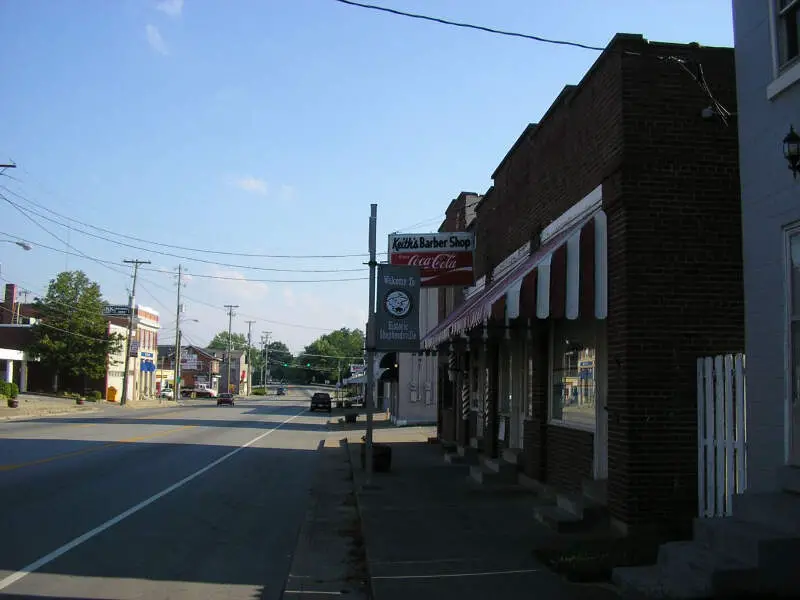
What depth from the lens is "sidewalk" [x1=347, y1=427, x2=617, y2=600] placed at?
6.63m

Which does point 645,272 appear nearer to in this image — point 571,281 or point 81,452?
point 571,281

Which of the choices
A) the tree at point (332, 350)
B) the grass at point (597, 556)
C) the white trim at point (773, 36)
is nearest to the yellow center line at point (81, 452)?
the grass at point (597, 556)

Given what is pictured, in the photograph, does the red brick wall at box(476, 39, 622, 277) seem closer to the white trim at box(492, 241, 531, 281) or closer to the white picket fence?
the white trim at box(492, 241, 531, 281)

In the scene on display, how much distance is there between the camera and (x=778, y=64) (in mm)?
6395

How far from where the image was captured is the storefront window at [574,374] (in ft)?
32.6

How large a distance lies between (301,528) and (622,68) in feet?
24.7

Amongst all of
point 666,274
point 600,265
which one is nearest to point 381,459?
point 600,265

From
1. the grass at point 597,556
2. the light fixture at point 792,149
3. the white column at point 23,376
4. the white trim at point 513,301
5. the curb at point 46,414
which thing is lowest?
the curb at point 46,414

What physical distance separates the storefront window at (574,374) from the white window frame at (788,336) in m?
3.66

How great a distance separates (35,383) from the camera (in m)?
67.1

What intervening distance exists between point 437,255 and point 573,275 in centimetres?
905

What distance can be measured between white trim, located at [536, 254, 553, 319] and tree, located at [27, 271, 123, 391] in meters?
61.9

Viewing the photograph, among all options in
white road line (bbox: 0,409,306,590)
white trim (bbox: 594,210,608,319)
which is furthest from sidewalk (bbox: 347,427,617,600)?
white road line (bbox: 0,409,306,590)

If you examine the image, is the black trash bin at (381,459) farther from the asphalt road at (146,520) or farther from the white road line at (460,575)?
the white road line at (460,575)
